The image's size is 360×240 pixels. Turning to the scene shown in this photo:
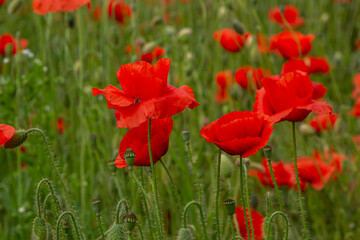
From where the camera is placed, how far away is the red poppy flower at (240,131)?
952mm

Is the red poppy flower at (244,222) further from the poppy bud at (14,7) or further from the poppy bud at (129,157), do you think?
the poppy bud at (14,7)

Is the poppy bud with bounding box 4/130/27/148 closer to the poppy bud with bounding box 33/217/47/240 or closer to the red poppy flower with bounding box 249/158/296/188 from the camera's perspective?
the poppy bud with bounding box 33/217/47/240

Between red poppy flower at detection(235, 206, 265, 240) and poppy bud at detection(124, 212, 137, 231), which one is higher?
poppy bud at detection(124, 212, 137, 231)

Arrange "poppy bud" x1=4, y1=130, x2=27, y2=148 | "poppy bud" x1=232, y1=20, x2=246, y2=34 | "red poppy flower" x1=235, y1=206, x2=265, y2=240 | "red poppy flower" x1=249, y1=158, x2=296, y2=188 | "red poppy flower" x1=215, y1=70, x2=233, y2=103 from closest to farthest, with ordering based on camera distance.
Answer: "poppy bud" x1=4, y1=130, x2=27, y2=148 → "red poppy flower" x1=235, y1=206, x2=265, y2=240 → "red poppy flower" x1=249, y1=158, x2=296, y2=188 → "poppy bud" x1=232, y1=20, x2=246, y2=34 → "red poppy flower" x1=215, y1=70, x2=233, y2=103

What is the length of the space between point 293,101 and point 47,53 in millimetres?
1461

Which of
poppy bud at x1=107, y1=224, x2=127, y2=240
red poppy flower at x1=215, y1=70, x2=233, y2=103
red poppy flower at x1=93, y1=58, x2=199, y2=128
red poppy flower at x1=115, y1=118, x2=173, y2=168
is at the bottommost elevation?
poppy bud at x1=107, y1=224, x2=127, y2=240

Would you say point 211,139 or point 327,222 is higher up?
point 211,139

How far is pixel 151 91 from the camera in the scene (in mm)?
955

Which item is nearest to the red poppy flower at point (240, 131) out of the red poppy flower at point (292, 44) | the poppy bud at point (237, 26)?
the poppy bud at point (237, 26)

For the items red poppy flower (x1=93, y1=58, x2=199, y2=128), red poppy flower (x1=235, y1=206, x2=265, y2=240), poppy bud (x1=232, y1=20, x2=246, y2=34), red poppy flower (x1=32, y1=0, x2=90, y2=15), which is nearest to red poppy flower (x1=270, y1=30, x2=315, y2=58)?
poppy bud (x1=232, y1=20, x2=246, y2=34)

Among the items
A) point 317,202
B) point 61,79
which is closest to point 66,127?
point 61,79

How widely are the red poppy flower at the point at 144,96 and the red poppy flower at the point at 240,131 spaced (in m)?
0.07

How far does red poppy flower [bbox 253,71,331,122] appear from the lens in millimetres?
1025

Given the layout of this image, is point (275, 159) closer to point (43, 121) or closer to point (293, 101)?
point (43, 121)
